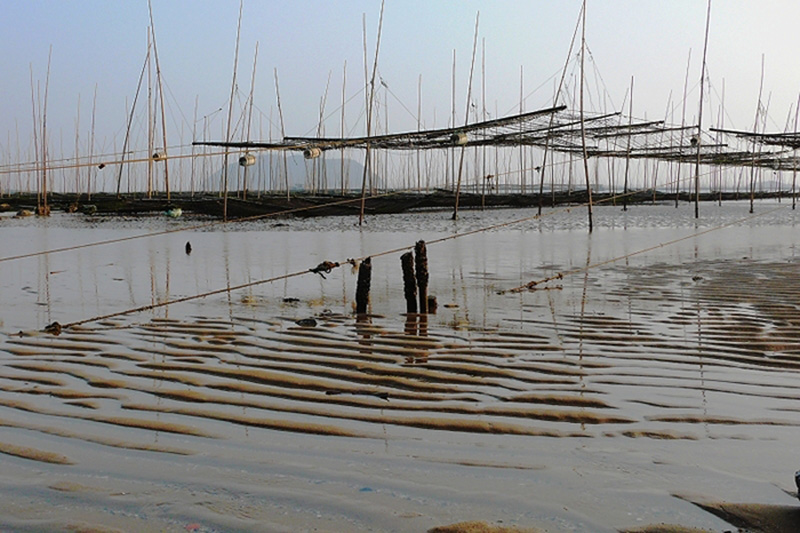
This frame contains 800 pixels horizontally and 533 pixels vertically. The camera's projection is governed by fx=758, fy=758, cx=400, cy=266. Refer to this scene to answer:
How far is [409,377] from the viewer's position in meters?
4.91

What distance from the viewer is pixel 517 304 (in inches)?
327

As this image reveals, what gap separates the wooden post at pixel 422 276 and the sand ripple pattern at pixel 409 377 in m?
0.37

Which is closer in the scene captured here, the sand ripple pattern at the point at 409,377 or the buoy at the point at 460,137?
the sand ripple pattern at the point at 409,377

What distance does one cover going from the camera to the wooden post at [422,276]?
7809 mm

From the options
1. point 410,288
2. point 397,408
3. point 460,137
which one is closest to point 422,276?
point 410,288

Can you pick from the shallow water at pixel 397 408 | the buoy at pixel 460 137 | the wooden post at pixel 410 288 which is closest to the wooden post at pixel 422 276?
the wooden post at pixel 410 288

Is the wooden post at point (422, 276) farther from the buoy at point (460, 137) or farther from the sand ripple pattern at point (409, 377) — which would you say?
Answer: the buoy at point (460, 137)

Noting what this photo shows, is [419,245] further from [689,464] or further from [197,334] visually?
[689,464]

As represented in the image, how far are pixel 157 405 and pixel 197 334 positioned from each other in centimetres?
235

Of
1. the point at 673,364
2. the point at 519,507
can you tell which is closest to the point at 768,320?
the point at 673,364

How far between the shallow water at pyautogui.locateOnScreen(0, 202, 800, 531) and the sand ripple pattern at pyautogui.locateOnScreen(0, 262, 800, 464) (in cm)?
2

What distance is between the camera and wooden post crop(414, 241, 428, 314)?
307 inches

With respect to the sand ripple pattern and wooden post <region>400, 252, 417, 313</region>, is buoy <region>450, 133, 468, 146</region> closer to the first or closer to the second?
wooden post <region>400, 252, 417, 313</region>

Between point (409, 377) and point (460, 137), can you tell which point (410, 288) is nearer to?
point (409, 377)
